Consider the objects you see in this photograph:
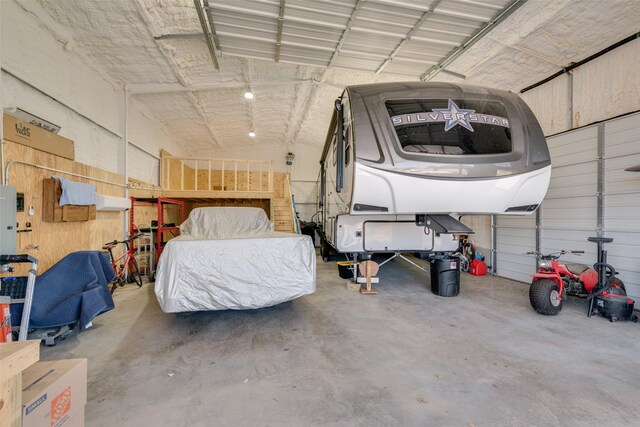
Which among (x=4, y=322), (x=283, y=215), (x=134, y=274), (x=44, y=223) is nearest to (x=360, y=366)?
(x=4, y=322)

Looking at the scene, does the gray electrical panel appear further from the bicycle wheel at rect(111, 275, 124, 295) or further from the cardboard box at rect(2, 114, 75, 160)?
the bicycle wheel at rect(111, 275, 124, 295)

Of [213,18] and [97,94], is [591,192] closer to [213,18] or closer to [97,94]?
[213,18]

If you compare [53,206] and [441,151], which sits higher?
[441,151]

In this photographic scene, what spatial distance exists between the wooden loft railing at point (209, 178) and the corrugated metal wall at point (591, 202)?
615 centimetres

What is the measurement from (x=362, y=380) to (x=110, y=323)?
121 inches

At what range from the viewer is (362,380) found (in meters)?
2.06

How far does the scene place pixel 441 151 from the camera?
2.55m

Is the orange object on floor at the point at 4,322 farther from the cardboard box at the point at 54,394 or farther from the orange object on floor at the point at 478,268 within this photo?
the orange object on floor at the point at 478,268

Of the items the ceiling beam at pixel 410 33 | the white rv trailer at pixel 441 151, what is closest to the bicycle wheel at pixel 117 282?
the white rv trailer at pixel 441 151

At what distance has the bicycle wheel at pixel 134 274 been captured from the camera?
4.86 meters

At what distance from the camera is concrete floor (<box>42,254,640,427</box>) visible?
1725 mm

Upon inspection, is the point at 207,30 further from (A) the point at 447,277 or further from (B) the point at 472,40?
(A) the point at 447,277

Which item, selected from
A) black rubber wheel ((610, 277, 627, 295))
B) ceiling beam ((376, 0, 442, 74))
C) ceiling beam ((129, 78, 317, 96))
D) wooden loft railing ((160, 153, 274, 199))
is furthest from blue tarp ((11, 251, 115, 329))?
black rubber wheel ((610, 277, 627, 295))

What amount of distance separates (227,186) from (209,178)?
3081 mm
